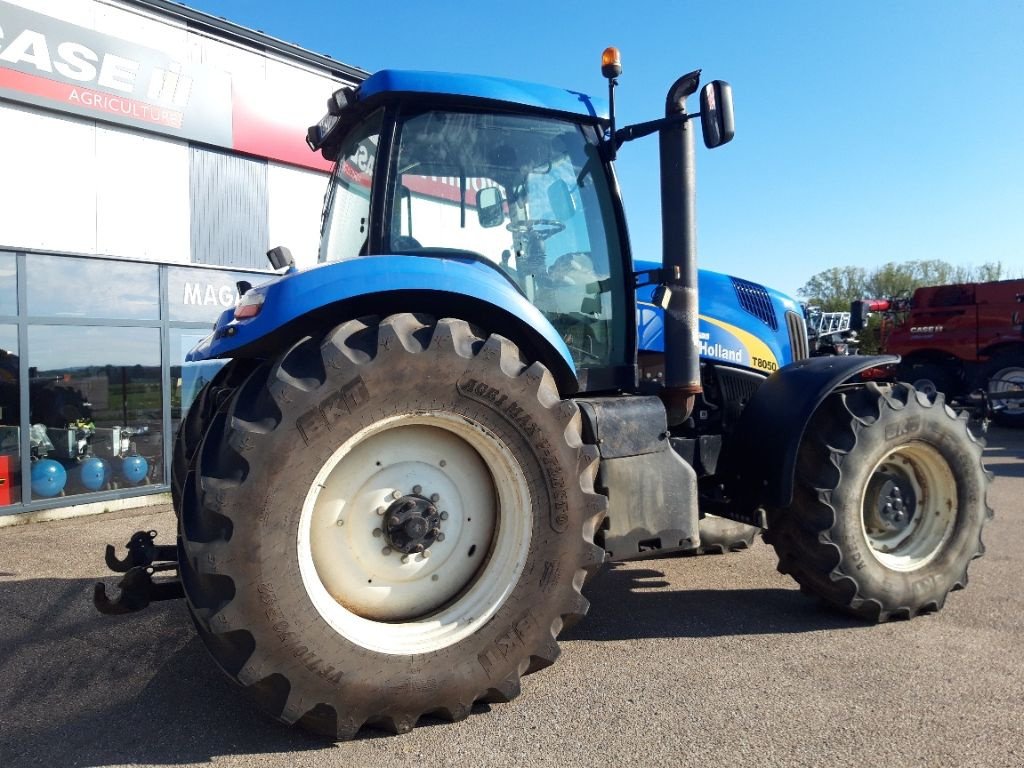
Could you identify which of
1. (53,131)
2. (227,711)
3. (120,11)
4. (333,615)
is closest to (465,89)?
(333,615)

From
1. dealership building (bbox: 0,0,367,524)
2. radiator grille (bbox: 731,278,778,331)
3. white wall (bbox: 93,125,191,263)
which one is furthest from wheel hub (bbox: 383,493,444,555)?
white wall (bbox: 93,125,191,263)

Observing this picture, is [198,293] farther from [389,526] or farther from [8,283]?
[389,526]

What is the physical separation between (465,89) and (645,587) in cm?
286

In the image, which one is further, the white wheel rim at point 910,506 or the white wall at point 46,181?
the white wall at point 46,181

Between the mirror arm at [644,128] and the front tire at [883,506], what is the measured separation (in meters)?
1.62

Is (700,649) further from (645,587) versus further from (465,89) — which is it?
(465,89)

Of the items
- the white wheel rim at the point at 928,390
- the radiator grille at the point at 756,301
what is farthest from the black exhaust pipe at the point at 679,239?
the white wheel rim at the point at 928,390

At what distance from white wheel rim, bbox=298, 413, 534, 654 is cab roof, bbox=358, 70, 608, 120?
145 cm

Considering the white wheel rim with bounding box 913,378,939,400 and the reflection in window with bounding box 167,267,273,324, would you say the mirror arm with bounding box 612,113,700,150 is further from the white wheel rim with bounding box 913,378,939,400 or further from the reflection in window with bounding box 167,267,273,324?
the reflection in window with bounding box 167,267,273,324

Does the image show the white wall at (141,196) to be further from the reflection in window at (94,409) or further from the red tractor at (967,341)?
the red tractor at (967,341)

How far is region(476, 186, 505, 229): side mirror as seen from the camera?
11.1 feet

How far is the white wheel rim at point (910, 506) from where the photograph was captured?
3.95 m

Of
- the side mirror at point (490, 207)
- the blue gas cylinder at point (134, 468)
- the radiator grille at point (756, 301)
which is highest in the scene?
the side mirror at point (490, 207)

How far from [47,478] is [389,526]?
19.7 ft
